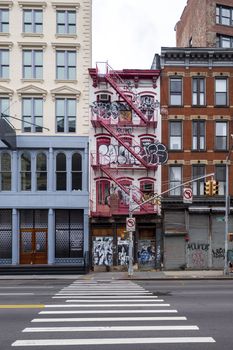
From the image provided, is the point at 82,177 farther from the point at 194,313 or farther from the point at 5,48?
the point at 194,313

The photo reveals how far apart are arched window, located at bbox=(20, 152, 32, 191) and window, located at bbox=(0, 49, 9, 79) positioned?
593 cm

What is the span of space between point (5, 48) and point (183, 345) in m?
31.0

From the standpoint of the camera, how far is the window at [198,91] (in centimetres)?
3678

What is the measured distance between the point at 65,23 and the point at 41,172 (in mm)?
11132

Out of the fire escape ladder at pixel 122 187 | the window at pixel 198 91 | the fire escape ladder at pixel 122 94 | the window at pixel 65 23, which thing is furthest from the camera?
the window at pixel 65 23

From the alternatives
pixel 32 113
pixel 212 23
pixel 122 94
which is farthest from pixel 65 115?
pixel 212 23

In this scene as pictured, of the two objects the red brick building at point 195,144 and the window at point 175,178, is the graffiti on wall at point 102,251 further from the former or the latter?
the window at point 175,178

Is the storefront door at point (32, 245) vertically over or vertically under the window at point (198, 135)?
under

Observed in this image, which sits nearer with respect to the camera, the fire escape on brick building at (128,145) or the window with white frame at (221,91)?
the fire escape on brick building at (128,145)

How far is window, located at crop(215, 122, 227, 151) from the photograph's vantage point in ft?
120

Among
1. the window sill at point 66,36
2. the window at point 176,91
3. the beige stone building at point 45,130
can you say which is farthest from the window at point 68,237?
the window sill at point 66,36

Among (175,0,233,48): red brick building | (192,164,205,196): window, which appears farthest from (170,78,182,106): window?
(175,0,233,48): red brick building

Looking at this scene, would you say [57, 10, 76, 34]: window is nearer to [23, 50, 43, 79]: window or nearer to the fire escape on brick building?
[23, 50, 43, 79]: window

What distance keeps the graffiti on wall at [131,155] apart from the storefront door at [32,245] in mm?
6820
